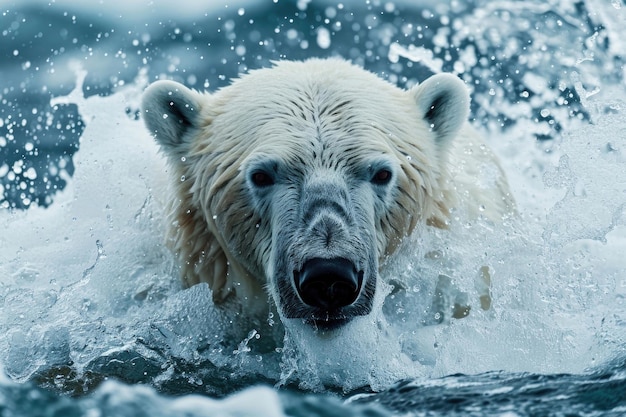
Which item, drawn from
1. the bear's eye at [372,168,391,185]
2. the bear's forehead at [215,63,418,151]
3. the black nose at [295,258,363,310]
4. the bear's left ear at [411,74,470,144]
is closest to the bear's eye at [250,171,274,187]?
the bear's forehead at [215,63,418,151]

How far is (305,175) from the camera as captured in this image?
4207 mm

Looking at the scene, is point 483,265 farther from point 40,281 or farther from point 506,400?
point 40,281

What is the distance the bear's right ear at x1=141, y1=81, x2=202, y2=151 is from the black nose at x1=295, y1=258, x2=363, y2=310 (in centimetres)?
126

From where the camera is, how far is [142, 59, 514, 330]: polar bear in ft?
13.0

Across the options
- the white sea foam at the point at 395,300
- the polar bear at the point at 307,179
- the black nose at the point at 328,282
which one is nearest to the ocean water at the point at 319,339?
the white sea foam at the point at 395,300

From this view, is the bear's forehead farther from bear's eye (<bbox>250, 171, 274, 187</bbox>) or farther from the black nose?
the black nose

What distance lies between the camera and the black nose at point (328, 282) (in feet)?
12.1

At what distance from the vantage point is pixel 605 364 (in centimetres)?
378

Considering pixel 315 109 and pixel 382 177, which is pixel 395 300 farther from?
pixel 315 109

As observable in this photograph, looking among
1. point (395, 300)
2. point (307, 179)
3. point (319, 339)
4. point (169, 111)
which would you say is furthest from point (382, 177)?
point (169, 111)

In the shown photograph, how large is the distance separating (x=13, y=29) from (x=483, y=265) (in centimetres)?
700

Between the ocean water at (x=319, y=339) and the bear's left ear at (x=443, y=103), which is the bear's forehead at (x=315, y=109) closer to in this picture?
the bear's left ear at (x=443, y=103)

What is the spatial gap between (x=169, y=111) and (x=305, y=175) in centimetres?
90

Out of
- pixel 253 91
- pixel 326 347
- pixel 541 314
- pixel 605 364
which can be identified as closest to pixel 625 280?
pixel 541 314
